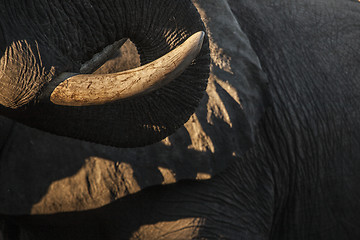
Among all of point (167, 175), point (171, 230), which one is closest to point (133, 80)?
point (167, 175)

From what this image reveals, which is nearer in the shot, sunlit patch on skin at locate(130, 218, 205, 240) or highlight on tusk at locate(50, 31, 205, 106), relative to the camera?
highlight on tusk at locate(50, 31, 205, 106)

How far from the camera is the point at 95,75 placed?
122cm

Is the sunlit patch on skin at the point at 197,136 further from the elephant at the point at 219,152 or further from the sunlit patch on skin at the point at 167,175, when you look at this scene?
the sunlit patch on skin at the point at 167,175

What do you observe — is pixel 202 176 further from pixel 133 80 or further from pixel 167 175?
pixel 133 80

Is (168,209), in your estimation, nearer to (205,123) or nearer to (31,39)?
(205,123)

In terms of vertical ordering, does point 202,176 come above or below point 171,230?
above

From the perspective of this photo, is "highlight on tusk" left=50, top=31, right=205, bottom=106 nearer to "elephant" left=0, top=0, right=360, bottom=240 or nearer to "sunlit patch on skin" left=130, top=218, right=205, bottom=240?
"elephant" left=0, top=0, right=360, bottom=240

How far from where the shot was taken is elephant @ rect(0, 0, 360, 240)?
1.64 metres

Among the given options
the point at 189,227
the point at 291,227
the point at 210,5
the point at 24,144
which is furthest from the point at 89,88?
the point at 291,227

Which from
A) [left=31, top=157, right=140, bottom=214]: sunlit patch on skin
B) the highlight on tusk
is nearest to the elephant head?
the highlight on tusk

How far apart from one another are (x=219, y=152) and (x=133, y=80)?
87 cm

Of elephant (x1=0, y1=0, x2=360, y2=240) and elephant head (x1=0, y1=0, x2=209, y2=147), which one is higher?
elephant head (x1=0, y1=0, x2=209, y2=147)

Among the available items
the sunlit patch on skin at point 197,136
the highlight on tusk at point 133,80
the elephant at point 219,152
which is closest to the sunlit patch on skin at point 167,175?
the elephant at point 219,152

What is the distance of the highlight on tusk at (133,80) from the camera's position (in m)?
1.19
